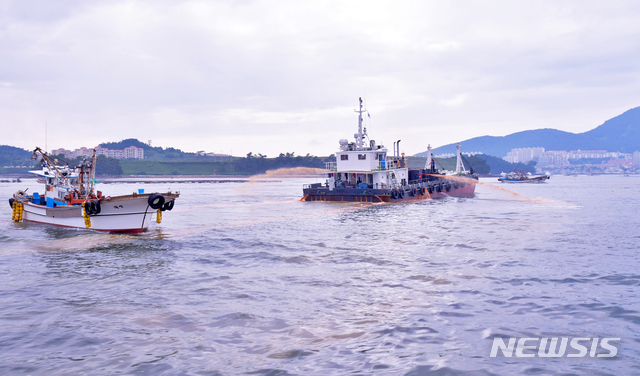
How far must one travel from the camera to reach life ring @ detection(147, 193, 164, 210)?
29141 mm

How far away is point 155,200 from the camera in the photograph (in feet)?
96.3

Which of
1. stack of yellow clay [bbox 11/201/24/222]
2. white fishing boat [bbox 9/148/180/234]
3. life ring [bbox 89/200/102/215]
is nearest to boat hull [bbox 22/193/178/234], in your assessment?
white fishing boat [bbox 9/148/180/234]

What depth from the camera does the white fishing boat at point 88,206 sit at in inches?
1155

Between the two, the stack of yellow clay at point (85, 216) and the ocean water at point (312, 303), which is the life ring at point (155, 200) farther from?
the stack of yellow clay at point (85, 216)

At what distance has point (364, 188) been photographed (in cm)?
5400

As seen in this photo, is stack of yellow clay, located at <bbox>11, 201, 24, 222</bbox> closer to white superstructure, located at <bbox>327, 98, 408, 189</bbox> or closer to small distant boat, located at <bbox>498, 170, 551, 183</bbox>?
white superstructure, located at <bbox>327, 98, 408, 189</bbox>

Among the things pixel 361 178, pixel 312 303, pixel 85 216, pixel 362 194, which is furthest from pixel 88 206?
pixel 361 178

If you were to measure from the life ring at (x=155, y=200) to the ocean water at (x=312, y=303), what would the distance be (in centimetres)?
263

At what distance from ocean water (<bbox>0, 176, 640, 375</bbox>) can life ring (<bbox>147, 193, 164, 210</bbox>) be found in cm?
263

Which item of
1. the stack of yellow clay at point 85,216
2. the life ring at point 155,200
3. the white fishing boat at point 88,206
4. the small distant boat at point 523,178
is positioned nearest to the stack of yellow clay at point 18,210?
the white fishing boat at point 88,206

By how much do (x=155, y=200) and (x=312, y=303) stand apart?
19401 millimetres

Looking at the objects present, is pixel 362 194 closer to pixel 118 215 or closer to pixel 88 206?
pixel 118 215

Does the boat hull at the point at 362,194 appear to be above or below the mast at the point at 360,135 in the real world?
below

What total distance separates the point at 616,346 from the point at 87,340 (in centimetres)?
1275
